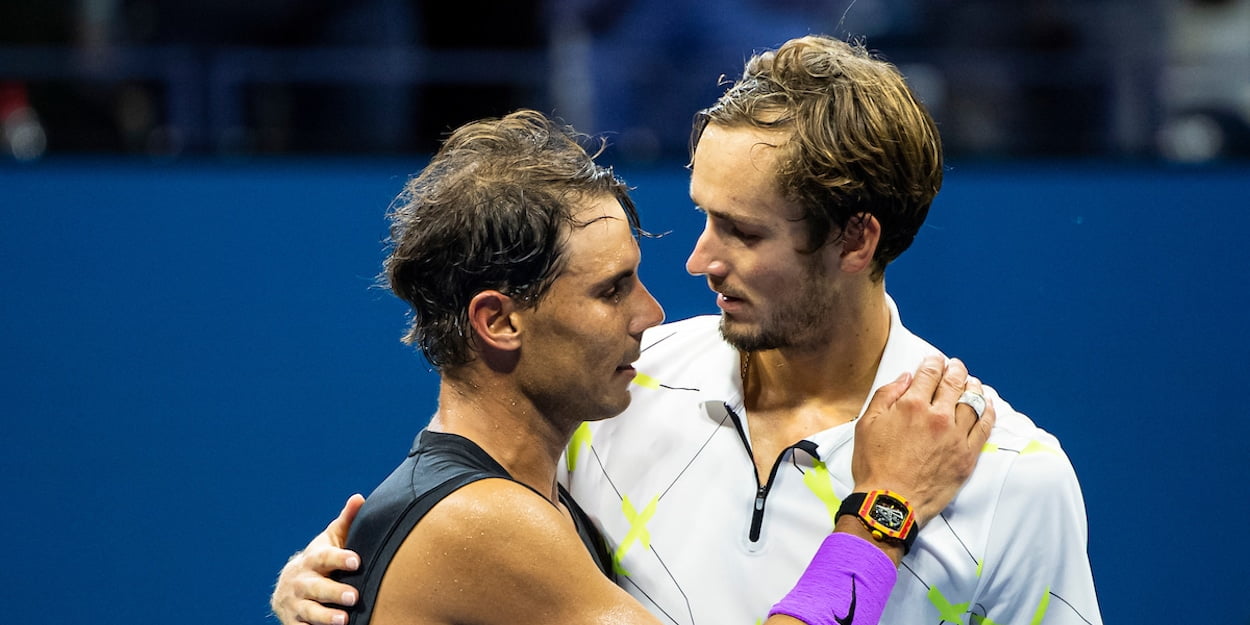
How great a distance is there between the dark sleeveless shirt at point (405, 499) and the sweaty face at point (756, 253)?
445mm

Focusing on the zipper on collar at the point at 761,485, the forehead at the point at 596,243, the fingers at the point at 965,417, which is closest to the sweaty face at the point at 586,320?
the forehead at the point at 596,243

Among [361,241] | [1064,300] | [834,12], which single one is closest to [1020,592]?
[1064,300]

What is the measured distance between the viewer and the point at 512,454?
1.71m

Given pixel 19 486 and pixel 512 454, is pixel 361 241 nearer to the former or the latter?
pixel 19 486

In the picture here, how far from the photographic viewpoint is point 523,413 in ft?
5.66

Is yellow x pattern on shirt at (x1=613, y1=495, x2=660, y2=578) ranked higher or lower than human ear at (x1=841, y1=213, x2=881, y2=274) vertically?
lower

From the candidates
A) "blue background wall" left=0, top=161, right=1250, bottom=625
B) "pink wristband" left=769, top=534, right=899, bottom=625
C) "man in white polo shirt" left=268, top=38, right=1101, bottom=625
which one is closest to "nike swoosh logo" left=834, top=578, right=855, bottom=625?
"pink wristband" left=769, top=534, right=899, bottom=625

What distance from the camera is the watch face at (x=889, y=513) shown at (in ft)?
5.48

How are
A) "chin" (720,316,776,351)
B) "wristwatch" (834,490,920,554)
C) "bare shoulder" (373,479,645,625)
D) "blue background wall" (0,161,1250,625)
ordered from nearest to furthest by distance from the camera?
1. "bare shoulder" (373,479,645,625)
2. "wristwatch" (834,490,920,554)
3. "chin" (720,316,776,351)
4. "blue background wall" (0,161,1250,625)

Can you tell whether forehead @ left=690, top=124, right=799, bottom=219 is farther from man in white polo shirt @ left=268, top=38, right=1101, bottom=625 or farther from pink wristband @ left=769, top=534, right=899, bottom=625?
pink wristband @ left=769, top=534, right=899, bottom=625

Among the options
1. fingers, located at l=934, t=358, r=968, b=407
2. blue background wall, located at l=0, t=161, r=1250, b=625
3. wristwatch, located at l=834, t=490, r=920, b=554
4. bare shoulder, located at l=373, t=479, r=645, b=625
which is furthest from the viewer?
blue background wall, located at l=0, t=161, r=1250, b=625

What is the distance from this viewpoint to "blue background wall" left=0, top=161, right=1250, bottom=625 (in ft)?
11.5

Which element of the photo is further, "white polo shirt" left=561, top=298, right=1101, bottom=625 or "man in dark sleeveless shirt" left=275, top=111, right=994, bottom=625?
"white polo shirt" left=561, top=298, right=1101, bottom=625

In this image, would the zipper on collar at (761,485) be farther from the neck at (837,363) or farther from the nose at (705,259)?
the nose at (705,259)
